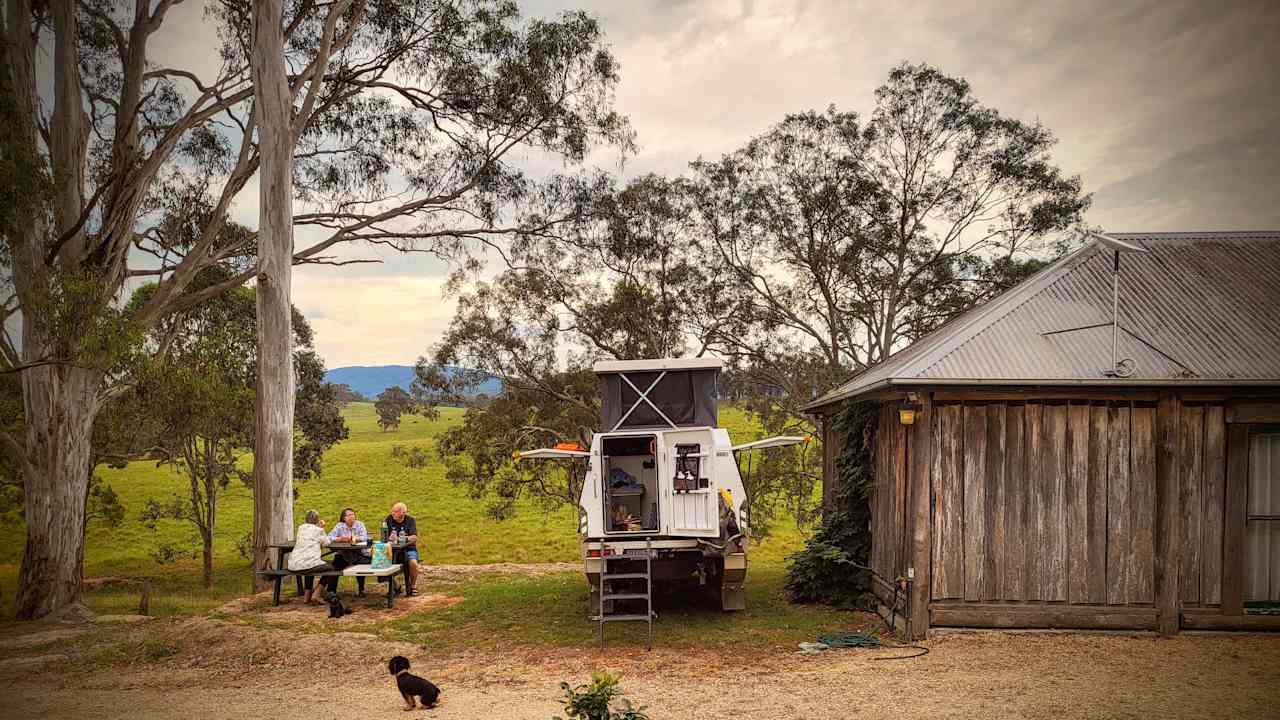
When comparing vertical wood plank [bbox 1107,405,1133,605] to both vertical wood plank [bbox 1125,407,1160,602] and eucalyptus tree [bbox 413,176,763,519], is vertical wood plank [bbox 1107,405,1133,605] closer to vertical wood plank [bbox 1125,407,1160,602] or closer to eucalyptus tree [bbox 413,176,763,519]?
vertical wood plank [bbox 1125,407,1160,602]

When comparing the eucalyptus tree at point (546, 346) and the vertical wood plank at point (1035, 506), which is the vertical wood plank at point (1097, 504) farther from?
the eucalyptus tree at point (546, 346)

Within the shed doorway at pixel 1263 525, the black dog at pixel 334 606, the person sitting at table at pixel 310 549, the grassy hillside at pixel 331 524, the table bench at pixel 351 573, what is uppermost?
the shed doorway at pixel 1263 525

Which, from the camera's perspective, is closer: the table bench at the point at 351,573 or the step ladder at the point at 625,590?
the step ladder at the point at 625,590

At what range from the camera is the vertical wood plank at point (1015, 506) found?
988 cm

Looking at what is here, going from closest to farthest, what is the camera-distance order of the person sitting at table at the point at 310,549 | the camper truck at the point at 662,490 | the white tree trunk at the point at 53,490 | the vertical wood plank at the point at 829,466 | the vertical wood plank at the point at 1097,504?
the vertical wood plank at the point at 1097,504
the camper truck at the point at 662,490
the person sitting at table at the point at 310,549
the white tree trunk at the point at 53,490
the vertical wood plank at the point at 829,466

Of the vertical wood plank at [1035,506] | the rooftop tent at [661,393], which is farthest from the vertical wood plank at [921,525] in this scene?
the rooftop tent at [661,393]

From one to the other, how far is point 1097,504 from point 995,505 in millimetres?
1166

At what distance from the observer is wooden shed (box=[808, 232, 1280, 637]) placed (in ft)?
31.8

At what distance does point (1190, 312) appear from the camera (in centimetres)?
1091

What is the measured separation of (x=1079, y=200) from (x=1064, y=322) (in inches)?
621

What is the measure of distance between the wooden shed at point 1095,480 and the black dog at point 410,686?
5601mm

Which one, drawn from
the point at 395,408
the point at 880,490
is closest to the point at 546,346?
the point at 395,408

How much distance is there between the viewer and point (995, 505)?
10.0 meters

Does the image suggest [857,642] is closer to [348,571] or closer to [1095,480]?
[1095,480]
